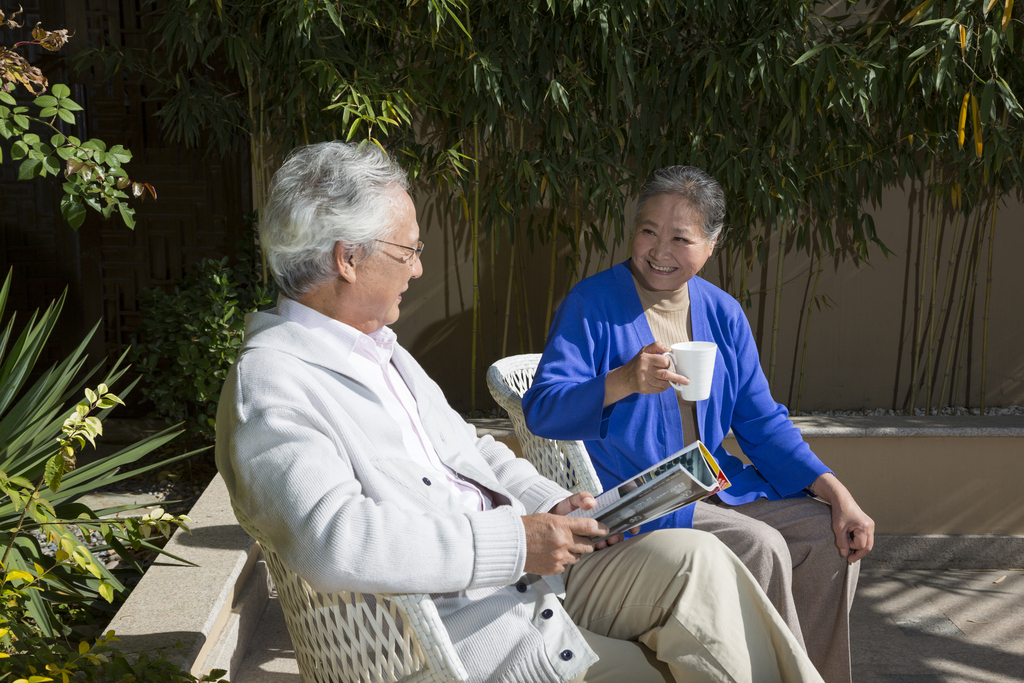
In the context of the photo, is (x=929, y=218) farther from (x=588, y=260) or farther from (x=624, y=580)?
(x=624, y=580)

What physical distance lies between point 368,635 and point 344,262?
607mm

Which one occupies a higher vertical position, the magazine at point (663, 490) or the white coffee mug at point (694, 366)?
the white coffee mug at point (694, 366)

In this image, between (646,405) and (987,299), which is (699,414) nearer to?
(646,405)

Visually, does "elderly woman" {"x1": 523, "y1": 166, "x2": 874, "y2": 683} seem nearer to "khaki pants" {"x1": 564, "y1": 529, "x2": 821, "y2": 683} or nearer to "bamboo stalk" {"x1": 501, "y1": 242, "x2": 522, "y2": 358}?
"khaki pants" {"x1": 564, "y1": 529, "x2": 821, "y2": 683}

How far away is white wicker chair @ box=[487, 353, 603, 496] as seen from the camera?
191 cm

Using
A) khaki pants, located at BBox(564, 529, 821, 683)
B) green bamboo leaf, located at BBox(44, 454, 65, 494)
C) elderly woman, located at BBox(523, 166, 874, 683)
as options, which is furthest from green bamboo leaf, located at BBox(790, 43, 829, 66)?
green bamboo leaf, located at BBox(44, 454, 65, 494)

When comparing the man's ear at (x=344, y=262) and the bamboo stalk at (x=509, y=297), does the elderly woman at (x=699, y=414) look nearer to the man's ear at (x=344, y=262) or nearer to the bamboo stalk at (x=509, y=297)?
the man's ear at (x=344, y=262)

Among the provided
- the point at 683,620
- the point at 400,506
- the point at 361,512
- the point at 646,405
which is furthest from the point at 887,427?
the point at 361,512

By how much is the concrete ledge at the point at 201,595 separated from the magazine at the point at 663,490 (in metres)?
0.99

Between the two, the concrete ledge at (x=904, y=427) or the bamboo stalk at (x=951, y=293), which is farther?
the bamboo stalk at (x=951, y=293)

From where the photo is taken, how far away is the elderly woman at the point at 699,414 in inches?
70.4

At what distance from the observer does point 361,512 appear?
1147 millimetres

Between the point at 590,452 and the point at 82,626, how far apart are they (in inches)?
55.6

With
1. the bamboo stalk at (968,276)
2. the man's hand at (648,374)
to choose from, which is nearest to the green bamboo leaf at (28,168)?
the man's hand at (648,374)
